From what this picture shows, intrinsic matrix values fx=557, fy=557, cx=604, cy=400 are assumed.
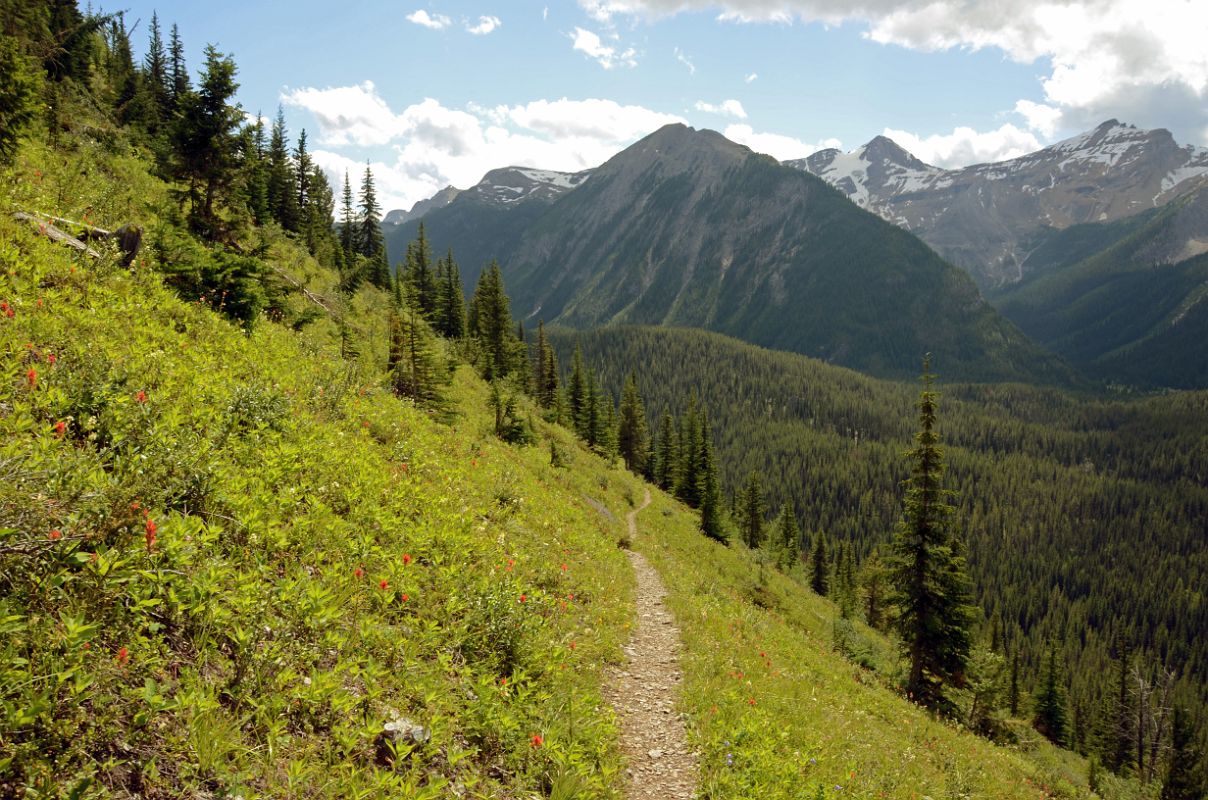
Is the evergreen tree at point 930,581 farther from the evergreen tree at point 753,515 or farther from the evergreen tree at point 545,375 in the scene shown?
the evergreen tree at point 753,515

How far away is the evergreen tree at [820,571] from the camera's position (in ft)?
241

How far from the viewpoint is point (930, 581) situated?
26250 millimetres

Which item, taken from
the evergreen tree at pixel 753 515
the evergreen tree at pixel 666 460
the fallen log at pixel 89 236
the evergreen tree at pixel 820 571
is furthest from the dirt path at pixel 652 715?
the evergreen tree at pixel 820 571

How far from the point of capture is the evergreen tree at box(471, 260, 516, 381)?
60.0m

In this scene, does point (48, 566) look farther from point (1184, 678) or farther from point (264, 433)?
point (1184, 678)

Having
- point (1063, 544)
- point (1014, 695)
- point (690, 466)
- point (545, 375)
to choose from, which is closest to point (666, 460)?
point (690, 466)

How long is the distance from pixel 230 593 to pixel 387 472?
208 inches

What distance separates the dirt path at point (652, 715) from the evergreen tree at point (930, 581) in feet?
59.9

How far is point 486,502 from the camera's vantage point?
13477 millimetres

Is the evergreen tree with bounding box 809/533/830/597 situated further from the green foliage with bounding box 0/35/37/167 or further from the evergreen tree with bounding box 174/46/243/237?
the green foliage with bounding box 0/35/37/167

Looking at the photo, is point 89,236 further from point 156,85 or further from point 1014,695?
point 1014,695

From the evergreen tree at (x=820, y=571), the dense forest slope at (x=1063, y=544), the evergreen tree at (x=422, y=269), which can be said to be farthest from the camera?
the dense forest slope at (x=1063, y=544)

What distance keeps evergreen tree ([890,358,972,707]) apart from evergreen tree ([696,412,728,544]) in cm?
2300

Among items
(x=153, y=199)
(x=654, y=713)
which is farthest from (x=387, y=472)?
(x=153, y=199)
